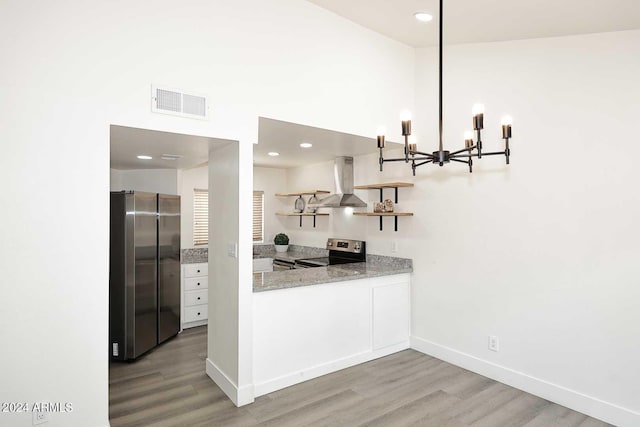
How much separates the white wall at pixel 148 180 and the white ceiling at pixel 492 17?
3.01 m

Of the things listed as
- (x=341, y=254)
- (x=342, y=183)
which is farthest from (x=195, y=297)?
(x=342, y=183)

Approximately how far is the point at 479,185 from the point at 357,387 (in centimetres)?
218

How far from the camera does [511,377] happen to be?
332 cm

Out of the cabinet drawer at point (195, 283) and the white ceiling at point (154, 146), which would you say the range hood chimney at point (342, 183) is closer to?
the white ceiling at point (154, 146)

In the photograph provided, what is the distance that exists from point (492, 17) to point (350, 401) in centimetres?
325

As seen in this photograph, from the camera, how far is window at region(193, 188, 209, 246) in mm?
5461

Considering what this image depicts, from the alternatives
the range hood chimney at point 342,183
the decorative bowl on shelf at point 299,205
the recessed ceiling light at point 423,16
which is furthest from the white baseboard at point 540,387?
the recessed ceiling light at point 423,16

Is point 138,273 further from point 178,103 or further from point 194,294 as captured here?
point 178,103

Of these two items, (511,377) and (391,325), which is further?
(391,325)

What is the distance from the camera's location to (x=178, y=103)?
2.61 m

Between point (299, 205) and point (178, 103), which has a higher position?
point (178, 103)

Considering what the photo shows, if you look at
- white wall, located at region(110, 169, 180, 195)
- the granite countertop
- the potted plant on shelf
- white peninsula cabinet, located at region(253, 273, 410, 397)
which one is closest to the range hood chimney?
the granite countertop

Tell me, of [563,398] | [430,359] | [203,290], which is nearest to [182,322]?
[203,290]

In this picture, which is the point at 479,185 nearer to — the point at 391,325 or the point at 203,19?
the point at 391,325
